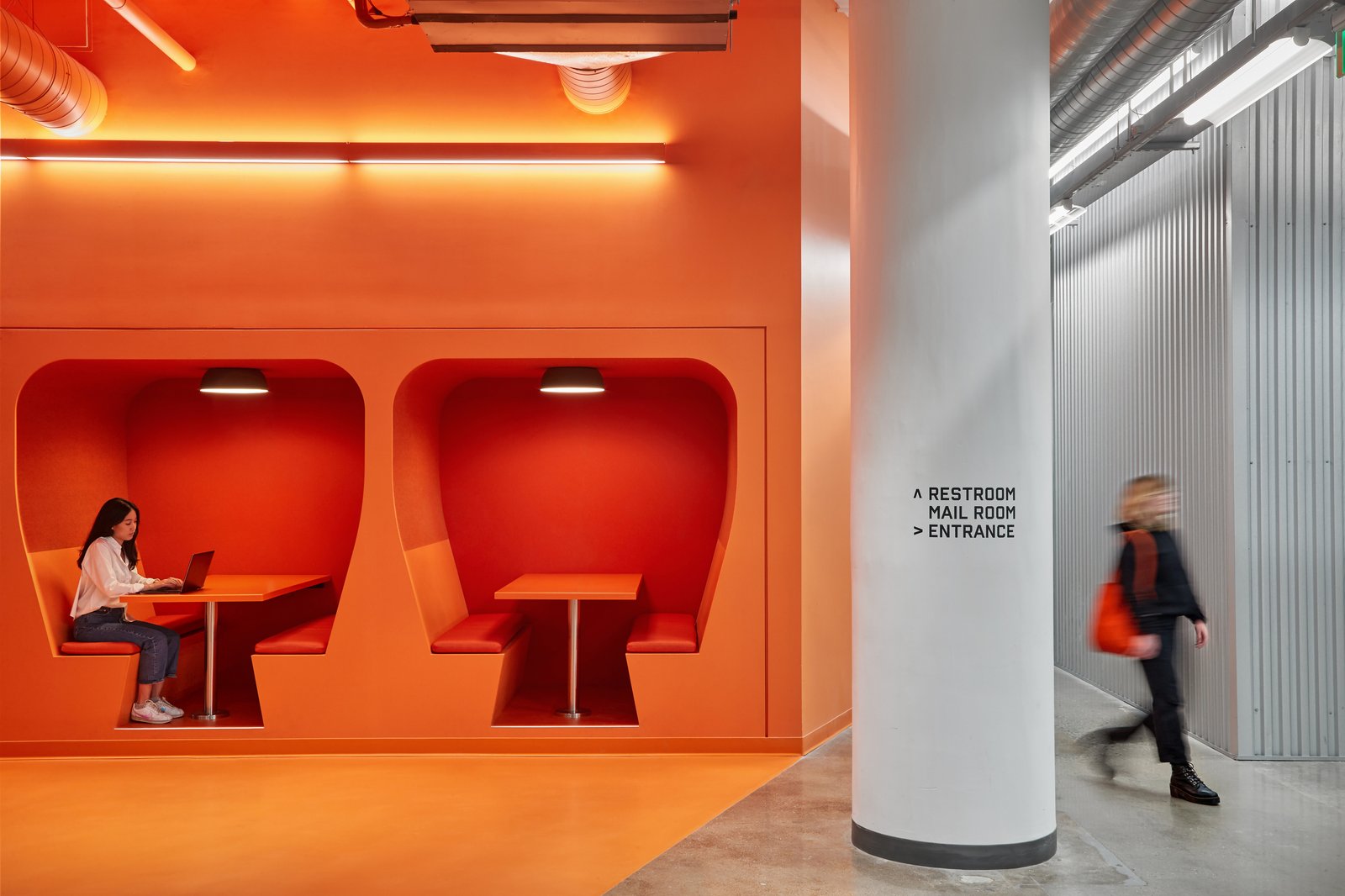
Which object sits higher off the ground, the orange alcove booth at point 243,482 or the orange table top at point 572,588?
the orange alcove booth at point 243,482

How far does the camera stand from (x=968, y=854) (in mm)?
4227

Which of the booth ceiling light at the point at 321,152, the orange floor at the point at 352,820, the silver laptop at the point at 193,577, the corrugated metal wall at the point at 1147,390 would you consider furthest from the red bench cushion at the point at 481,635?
the corrugated metal wall at the point at 1147,390

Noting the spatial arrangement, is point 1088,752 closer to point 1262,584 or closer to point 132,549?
point 1262,584

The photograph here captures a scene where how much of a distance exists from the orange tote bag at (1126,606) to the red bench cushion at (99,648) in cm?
584

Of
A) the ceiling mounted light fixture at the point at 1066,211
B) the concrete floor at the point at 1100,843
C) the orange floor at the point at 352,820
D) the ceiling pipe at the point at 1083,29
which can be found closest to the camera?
the concrete floor at the point at 1100,843

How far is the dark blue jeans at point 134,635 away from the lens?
20.5 ft

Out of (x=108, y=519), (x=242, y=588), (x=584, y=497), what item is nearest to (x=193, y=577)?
(x=242, y=588)

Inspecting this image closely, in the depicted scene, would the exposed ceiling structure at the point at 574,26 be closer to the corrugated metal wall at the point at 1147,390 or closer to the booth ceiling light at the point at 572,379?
the booth ceiling light at the point at 572,379

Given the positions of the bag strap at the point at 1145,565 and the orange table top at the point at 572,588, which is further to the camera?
the orange table top at the point at 572,588

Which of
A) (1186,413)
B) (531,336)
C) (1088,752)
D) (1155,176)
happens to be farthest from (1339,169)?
(531,336)

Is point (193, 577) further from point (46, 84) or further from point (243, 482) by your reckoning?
point (46, 84)

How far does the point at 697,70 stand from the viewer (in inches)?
252

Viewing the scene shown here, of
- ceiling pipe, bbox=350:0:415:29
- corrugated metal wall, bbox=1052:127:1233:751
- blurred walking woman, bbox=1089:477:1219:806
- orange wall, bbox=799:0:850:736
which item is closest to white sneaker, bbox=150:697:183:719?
orange wall, bbox=799:0:850:736

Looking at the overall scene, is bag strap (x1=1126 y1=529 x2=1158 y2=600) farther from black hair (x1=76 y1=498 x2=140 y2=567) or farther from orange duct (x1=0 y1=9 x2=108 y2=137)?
orange duct (x1=0 y1=9 x2=108 y2=137)
